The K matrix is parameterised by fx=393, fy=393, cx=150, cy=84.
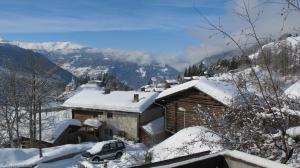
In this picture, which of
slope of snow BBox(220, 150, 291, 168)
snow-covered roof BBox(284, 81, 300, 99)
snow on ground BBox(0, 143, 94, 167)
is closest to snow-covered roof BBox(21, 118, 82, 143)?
snow on ground BBox(0, 143, 94, 167)

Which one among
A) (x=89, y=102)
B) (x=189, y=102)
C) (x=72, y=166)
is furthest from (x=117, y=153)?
(x=89, y=102)

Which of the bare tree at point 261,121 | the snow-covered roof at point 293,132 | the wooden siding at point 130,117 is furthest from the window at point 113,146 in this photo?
the snow-covered roof at point 293,132

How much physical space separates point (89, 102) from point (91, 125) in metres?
3.59

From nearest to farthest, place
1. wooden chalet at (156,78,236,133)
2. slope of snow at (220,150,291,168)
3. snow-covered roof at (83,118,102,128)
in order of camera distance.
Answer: slope of snow at (220,150,291,168) < wooden chalet at (156,78,236,133) < snow-covered roof at (83,118,102,128)

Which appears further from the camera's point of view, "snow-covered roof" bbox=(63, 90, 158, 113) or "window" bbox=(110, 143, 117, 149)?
"snow-covered roof" bbox=(63, 90, 158, 113)

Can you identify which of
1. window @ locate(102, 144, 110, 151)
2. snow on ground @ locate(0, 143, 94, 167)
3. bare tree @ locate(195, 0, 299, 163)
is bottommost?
snow on ground @ locate(0, 143, 94, 167)

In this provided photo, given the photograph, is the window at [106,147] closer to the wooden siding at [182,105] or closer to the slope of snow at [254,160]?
the wooden siding at [182,105]

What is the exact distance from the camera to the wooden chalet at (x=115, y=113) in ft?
138

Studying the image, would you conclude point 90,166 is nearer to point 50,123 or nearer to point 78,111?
point 50,123

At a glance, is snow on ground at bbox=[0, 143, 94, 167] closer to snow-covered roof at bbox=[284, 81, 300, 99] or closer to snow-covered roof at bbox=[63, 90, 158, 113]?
snow-covered roof at bbox=[63, 90, 158, 113]

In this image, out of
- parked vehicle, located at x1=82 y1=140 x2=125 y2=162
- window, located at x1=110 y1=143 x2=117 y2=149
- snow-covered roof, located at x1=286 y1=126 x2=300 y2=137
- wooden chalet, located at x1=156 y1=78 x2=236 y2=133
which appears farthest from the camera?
window, located at x1=110 y1=143 x2=117 y2=149

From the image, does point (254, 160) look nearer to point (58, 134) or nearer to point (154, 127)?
point (154, 127)

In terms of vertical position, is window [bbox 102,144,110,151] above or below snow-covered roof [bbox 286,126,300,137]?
below

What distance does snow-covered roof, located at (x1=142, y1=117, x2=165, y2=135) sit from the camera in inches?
1532
